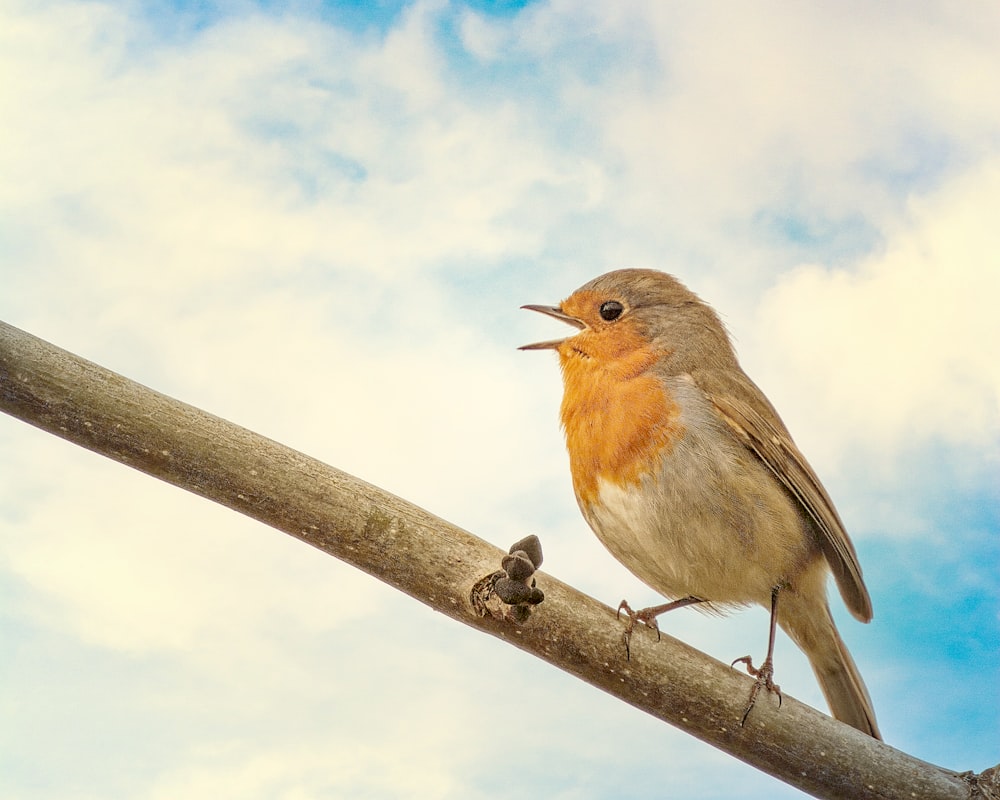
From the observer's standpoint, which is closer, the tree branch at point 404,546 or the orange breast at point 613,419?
the tree branch at point 404,546

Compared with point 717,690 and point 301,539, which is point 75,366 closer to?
point 301,539

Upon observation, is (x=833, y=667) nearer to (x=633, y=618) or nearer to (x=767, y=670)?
(x=767, y=670)

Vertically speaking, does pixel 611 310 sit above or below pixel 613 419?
above

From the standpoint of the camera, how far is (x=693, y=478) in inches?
116

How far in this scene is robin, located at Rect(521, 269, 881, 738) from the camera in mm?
2967

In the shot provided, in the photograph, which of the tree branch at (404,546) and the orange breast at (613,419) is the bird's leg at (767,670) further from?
the orange breast at (613,419)

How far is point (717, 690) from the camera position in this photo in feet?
8.65

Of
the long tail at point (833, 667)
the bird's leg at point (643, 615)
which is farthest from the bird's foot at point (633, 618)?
the long tail at point (833, 667)

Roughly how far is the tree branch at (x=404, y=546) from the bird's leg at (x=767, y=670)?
0.03 m

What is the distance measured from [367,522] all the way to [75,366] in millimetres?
819

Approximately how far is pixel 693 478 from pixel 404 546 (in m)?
1.01

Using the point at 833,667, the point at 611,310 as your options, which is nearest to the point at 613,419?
the point at 611,310

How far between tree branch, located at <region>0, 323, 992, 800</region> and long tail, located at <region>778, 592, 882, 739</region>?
2.55 ft

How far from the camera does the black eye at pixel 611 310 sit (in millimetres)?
3422
